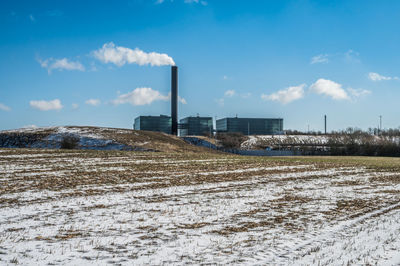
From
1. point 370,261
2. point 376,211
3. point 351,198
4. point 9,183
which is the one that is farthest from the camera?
point 9,183

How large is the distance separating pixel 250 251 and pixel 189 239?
5.43 feet

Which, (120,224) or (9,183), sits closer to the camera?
(120,224)

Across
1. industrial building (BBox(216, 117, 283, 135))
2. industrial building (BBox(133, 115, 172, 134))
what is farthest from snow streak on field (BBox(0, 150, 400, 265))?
industrial building (BBox(216, 117, 283, 135))

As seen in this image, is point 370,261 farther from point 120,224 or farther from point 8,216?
point 8,216

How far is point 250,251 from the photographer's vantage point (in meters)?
7.62

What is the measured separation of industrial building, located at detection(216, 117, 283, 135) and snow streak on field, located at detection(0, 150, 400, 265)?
128m

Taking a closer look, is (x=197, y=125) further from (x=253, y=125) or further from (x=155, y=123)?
(x=253, y=125)

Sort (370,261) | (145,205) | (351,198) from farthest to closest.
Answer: (351,198), (145,205), (370,261)

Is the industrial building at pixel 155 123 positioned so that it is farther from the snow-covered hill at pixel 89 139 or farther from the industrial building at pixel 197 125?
the snow-covered hill at pixel 89 139

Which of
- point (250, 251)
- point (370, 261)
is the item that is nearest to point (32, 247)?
point (250, 251)

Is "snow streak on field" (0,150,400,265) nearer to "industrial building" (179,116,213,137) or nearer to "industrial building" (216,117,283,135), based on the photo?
"industrial building" (179,116,213,137)

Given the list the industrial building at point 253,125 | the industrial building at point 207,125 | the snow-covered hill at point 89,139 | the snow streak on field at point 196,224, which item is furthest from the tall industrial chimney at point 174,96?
the snow streak on field at point 196,224

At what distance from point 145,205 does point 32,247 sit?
539 centimetres

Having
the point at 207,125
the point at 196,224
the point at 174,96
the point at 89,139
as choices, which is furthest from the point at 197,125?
the point at 196,224
